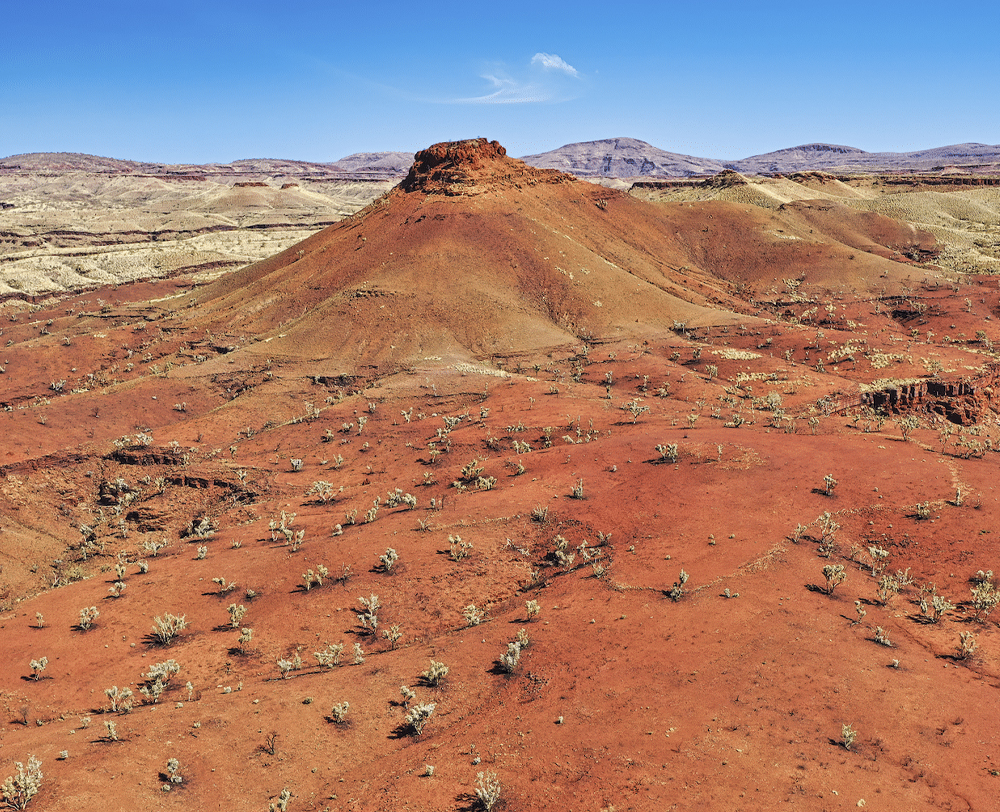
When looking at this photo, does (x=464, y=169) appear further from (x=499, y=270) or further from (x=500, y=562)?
(x=500, y=562)

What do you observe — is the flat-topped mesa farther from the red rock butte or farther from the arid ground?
the arid ground

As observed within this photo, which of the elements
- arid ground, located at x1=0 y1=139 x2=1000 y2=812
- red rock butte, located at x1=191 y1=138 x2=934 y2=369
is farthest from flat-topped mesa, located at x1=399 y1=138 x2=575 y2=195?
arid ground, located at x1=0 y1=139 x2=1000 y2=812

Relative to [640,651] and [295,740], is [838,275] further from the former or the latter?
[295,740]

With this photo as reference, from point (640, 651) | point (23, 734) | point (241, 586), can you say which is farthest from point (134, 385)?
point (640, 651)

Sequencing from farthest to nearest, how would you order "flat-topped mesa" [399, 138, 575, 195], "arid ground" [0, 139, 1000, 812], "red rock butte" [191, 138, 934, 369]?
"flat-topped mesa" [399, 138, 575, 195] → "red rock butte" [191, 138, 934, 369] → "arid ground" [0, 139, 1000, 812]

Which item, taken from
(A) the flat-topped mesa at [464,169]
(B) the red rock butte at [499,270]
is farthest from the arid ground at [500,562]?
(A) the flat-topped mesa at [464,169]

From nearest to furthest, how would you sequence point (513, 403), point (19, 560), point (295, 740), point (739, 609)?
point (295, 740)
point (739, 609)
point (19, 560)
point (513, 403)

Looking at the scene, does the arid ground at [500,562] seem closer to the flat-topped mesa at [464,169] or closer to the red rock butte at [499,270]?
the red rock butte at [499,270]
